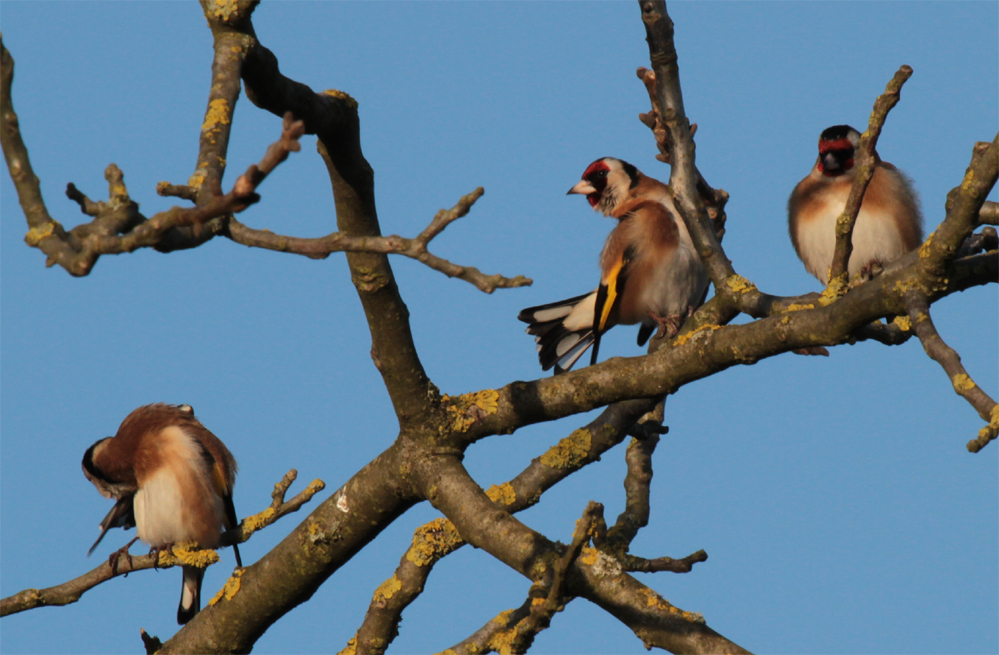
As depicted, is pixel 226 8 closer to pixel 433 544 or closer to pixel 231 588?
pixel 433 544

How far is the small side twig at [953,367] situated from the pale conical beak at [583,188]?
428 centimetres

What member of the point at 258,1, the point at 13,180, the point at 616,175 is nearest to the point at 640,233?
the point at 616,175

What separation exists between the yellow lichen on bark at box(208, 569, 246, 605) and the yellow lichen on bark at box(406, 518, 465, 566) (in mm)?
871

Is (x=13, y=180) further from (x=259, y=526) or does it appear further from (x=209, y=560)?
(x=209, y=560)

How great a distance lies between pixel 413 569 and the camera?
13.9ft

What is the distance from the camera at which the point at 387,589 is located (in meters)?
4.28

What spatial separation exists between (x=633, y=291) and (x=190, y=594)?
11.4 ft

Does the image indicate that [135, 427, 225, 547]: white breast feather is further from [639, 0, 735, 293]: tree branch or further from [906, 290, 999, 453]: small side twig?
[906, 290, 999, 453]: small side twig

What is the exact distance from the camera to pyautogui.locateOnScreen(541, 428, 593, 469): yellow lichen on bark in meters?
4.57

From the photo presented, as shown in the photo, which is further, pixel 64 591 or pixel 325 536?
pixel 64 591

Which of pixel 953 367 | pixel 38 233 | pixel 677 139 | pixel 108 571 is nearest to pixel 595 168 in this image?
pixel 677 139

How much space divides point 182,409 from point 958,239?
5388 millimetres

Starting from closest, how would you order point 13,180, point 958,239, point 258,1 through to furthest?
point 13,180, point 958,239, point 258,1

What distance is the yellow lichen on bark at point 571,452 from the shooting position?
4.57 meters
